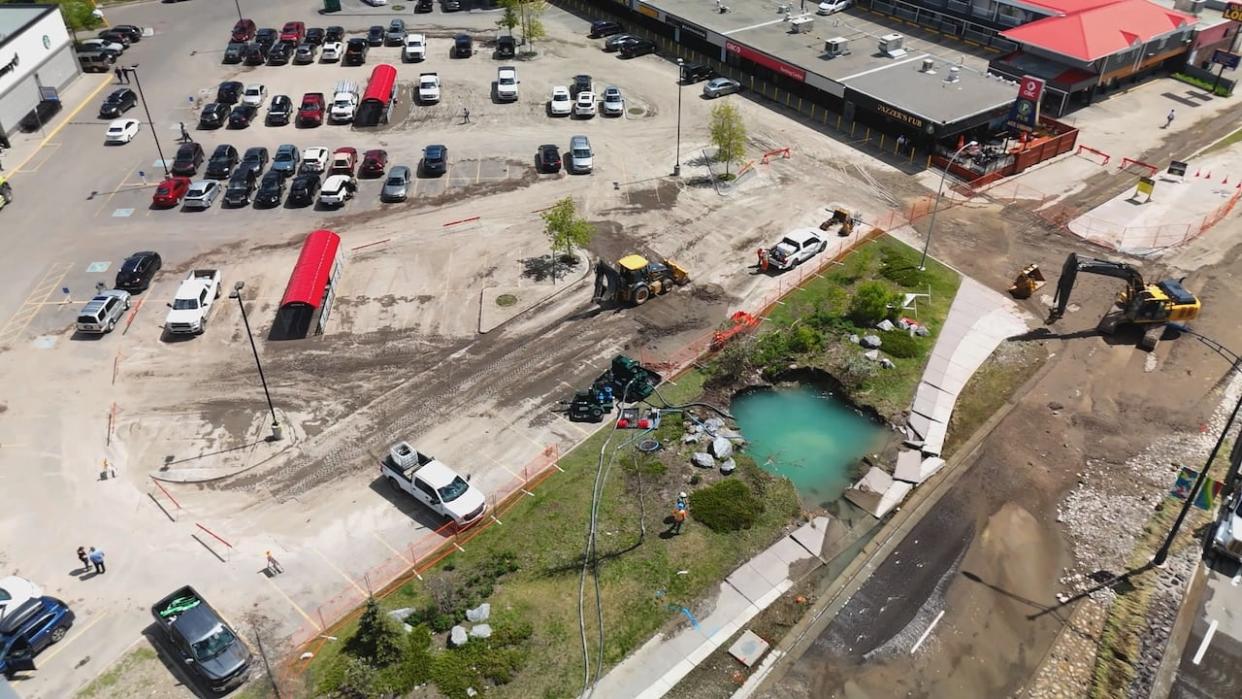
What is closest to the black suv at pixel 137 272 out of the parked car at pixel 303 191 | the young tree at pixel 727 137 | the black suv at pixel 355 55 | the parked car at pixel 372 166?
the parked car at pixel 303 191

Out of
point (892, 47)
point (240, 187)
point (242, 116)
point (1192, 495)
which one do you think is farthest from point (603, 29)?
point (1192, 495)

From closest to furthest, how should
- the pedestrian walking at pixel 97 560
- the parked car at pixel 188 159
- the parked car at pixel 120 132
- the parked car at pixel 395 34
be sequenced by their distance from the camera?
1. the pedestrian walking at pixel 97 560
2. the parked car at pixel 188 159
3. the parked car at pixel 120 132
4. the parked car at pixel 395 34

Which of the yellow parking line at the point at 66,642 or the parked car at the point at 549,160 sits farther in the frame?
the parked car at the point at 549,160

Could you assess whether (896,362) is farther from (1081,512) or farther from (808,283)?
(1081,512)

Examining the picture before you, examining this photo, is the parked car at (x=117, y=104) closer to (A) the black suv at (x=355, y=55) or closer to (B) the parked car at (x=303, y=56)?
(B) the parked car at (x=303, y=56)

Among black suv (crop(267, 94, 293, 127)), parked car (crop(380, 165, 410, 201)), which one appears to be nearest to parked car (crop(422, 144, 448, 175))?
parked car (crop(380, 165, 410, 201))

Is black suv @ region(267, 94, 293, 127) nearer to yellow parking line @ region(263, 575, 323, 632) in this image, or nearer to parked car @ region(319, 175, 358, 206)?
parked car @ region(319, 175, 358, 206)
